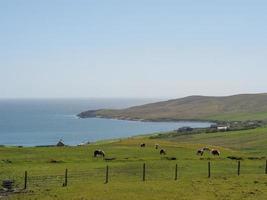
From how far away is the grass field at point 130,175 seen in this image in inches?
1693

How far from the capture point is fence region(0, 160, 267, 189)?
4797 centimetres

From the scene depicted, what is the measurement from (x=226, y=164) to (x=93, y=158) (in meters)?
18.3

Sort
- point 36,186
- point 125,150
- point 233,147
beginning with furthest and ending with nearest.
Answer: point 233,147 < point 125,150 < point 36,186

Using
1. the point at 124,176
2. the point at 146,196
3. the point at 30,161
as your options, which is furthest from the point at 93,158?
the point at 146,196

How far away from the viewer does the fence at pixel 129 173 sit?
1889 inches

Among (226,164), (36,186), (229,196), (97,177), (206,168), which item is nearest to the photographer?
(229,196)

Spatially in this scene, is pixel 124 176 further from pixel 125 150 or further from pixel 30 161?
pixel 125 150

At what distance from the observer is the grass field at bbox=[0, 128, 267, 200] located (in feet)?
141

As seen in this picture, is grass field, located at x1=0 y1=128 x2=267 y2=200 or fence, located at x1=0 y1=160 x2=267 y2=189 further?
fence, located at x1=0 y1=160 x2=267 y2=189

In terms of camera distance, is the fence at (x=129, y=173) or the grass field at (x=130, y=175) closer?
the grass field at (x=130, y=175)

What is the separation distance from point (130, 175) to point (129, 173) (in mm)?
1318

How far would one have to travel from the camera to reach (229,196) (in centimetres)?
4216

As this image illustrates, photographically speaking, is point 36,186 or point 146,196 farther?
point 36,186

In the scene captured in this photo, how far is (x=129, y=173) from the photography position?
5475 cm
